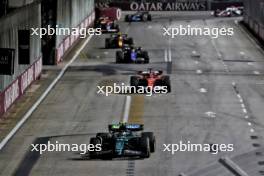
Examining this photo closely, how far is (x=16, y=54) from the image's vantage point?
153 feet

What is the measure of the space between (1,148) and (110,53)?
121 ft

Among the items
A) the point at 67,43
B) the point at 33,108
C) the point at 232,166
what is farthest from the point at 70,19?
the point at 232,166

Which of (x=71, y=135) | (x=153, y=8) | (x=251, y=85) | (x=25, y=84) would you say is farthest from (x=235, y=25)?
(x=71, y=135)

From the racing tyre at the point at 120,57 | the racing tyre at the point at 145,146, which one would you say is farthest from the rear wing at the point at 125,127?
the racing tyre at the point at 120,57

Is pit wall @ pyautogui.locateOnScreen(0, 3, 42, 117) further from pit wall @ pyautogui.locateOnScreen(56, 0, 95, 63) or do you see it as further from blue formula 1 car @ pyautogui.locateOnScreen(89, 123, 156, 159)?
blue formula 1 car @ pyautogui.locateOnScreen(89, 123, 156, 159)

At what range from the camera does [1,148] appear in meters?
36.2

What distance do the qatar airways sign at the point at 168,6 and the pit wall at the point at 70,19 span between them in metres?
21.9

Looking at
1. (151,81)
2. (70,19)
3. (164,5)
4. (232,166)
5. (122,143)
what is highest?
(70,19)

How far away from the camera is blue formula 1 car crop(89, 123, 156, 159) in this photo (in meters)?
33.5

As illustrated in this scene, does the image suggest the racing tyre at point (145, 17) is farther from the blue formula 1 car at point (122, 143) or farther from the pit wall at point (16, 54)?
the blue formula 1 car at point (122, 143)

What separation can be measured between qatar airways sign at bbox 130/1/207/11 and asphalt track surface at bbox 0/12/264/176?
42997 mm

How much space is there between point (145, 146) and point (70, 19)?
4279 cm

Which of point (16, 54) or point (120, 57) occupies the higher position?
point (16, 54)

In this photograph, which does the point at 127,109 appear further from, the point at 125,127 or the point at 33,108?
the point at 125,127
